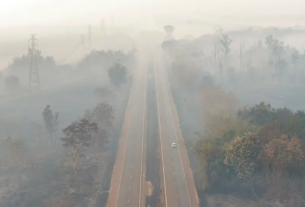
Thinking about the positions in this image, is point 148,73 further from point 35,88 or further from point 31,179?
point 31,179

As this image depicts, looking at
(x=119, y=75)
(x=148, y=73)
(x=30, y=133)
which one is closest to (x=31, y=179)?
(x=30, y=133)

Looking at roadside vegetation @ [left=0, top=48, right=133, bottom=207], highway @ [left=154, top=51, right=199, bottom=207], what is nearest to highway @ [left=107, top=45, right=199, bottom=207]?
highway @ [left=154, top=51, right=199, bottom=207]

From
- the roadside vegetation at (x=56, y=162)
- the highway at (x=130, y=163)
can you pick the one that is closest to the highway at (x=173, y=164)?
the highway at (x=130, y=163)

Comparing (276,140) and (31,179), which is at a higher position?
(276,140)

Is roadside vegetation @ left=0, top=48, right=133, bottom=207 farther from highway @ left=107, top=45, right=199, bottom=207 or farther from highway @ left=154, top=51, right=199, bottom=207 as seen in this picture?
highway @ left=154, top=51, right=199, bottom=207

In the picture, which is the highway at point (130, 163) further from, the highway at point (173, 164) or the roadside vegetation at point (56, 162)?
the highway at point (173, 164)

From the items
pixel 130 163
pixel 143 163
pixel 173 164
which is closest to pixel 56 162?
pixel 130 163
